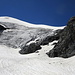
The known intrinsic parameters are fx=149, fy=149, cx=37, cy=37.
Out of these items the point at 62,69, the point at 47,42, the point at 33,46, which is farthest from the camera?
the point at 47,42

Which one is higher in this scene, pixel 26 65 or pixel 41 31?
pixel 41 31

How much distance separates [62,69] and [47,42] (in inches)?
507

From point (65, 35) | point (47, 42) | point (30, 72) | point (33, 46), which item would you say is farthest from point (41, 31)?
point (30, 72)

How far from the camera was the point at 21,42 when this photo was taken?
29.0 meters

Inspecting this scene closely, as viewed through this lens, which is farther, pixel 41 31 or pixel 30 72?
pixel 41 31

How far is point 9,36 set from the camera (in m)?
30.8

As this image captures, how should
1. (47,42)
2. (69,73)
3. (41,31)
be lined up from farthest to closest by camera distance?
(41,31)
(47,42)
(69,73)

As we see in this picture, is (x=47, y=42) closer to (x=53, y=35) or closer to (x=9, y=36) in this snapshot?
(x=53, y=35)

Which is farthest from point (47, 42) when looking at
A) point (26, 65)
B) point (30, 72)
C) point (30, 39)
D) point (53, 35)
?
point (30, 72)

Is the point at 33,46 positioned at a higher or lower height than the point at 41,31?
lower

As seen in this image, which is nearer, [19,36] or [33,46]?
[33,46]

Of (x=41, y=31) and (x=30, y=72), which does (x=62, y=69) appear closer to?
(x=30, y=72)

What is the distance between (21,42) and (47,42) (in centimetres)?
562

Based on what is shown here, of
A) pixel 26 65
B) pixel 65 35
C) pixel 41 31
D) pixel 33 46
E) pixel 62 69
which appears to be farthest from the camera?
pixel 41 31
